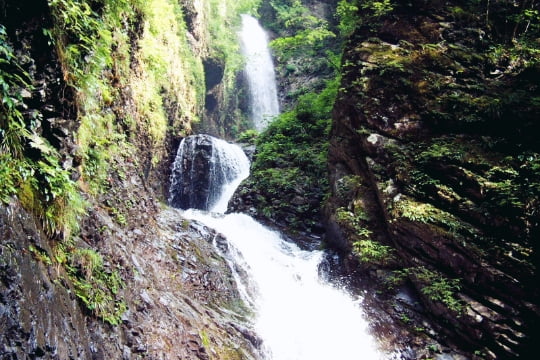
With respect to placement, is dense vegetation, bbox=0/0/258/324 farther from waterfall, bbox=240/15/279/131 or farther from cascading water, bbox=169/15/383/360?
waterfall, bbox=240/15/279/131

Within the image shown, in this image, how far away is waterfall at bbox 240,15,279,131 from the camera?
24625mm

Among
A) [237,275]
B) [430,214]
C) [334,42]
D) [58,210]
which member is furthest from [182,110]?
[334,42]

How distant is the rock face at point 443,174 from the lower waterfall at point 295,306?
40.8 inches

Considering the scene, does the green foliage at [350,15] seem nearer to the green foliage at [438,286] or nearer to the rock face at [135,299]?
the green foliage at [438,286]

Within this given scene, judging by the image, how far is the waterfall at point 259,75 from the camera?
24625mm

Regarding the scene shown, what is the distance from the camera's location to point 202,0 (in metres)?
19.1

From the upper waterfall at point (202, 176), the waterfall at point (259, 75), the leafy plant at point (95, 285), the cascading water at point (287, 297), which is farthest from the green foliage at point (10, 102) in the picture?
the waterfall at point (259, 75)

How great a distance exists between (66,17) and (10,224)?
2.24 meters

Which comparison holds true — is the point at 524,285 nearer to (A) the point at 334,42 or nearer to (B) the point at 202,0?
(B) the point at 202,0

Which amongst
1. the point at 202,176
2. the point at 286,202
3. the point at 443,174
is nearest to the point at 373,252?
the point at 443,174

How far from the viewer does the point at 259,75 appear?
25.7 metres

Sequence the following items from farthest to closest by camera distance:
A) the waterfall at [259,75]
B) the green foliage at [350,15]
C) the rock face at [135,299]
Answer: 1. the waterfall at [259,75]
2. the green foliage at [350,15]
3. the rock face at [135,299]

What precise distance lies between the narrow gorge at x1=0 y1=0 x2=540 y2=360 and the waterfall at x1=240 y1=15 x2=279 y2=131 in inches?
402

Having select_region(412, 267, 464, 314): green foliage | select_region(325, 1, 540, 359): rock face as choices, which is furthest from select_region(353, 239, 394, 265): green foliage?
select_region(412, 267, 464, 314): green foliage
